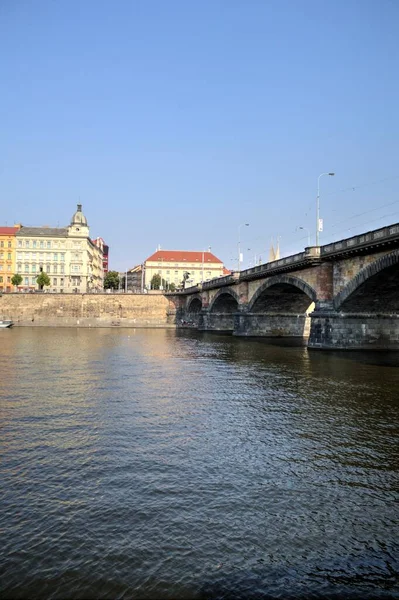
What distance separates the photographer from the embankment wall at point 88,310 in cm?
10150

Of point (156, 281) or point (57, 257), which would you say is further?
point (156, 281)

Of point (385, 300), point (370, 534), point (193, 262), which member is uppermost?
point (193, 262)

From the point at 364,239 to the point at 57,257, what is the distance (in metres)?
101

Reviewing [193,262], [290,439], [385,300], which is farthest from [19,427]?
[193,262]

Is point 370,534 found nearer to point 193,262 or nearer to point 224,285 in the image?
point 224,285

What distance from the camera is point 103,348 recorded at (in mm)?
47156

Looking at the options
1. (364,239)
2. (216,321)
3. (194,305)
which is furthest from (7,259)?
(364,239)

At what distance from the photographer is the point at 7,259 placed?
12356cm

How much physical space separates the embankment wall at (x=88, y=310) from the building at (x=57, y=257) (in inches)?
612

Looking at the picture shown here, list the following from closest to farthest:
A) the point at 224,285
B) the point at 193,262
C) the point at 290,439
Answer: the point at 290,439
the point at 224,285
the point at 193,262

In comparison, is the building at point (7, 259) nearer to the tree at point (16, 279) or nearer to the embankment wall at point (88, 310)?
the tree at point (16, 279)

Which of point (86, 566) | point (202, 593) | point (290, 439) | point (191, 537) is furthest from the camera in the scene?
point (290, 439)

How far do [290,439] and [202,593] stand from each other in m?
8.58

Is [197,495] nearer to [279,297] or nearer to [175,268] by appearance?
[279,297]
